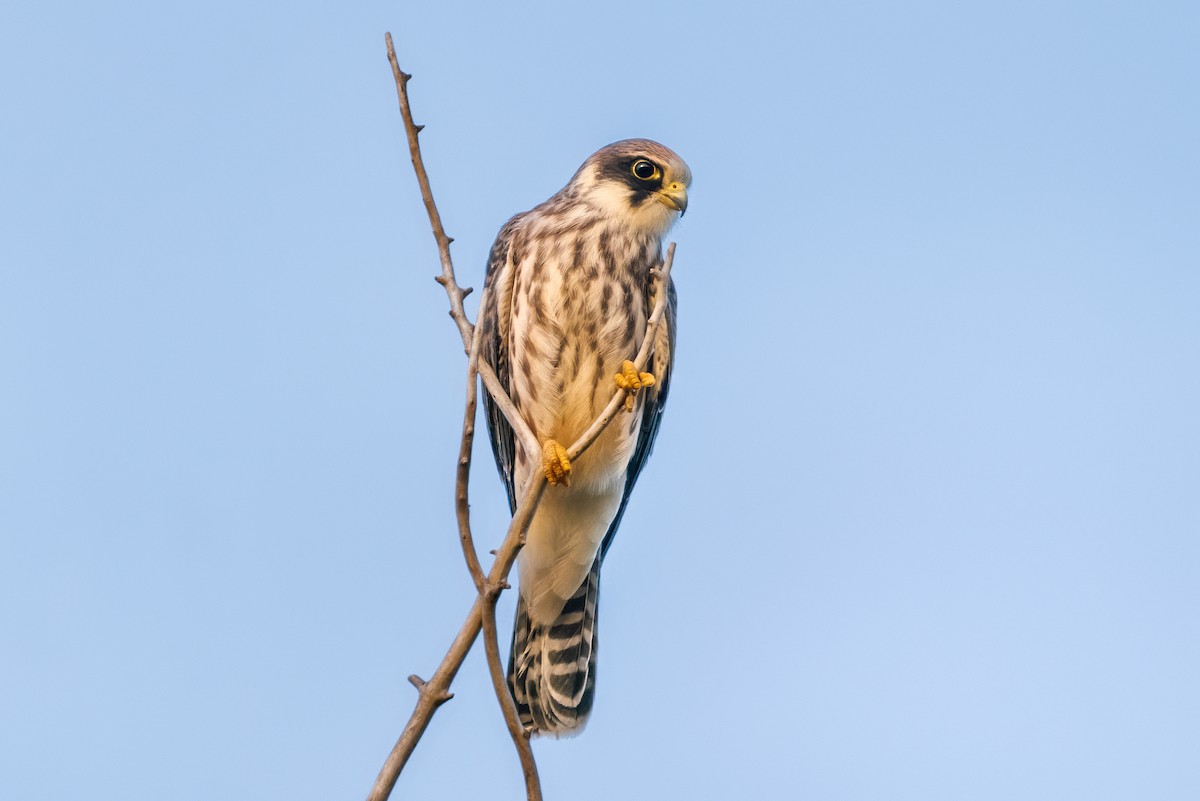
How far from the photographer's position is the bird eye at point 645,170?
5188 mm

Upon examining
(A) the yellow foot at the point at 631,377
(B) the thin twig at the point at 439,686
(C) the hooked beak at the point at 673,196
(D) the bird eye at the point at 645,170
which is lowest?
(B) the thin twig at the point at 439,686

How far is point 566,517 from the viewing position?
18.0ft

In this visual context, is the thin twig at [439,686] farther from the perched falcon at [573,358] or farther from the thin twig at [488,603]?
the perched falcon at [573,358]

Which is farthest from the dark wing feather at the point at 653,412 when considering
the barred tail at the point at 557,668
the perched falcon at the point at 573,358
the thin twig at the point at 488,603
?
the thin twig at the point at 488,603

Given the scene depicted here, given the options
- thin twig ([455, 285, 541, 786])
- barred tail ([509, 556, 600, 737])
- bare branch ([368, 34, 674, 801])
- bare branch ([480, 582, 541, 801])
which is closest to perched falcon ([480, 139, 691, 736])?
barred tail ([509, 556, 600, 737])

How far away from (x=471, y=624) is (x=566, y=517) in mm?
2833

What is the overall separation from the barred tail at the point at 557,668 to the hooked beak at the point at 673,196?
157 centimetres

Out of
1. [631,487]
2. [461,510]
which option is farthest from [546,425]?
[461,510]

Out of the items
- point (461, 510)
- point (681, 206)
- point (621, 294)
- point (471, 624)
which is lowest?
point (471, 624)

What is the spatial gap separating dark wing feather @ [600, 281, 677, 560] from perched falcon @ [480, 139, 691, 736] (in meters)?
0.01

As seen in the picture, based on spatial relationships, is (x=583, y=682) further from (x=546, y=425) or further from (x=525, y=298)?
(x=525, y=298)

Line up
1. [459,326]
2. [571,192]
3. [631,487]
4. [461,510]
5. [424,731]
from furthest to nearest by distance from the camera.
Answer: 1. [631,487]
2. [571,192]
3. [459,326]
4. [461,510]
5. [424,731]

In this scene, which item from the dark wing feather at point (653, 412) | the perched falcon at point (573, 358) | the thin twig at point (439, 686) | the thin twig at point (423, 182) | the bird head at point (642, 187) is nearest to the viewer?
the thin twig at point (439, 686)

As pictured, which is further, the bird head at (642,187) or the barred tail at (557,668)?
the bird head at (642,187)
